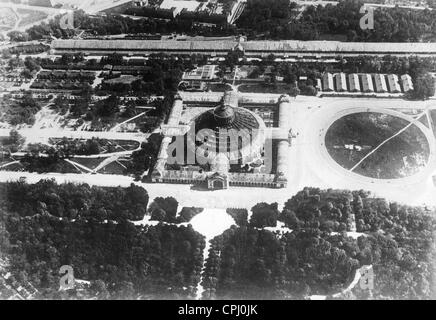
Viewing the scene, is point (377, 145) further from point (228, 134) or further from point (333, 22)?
point (333, 22)

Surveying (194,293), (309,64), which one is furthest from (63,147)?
(309,64)

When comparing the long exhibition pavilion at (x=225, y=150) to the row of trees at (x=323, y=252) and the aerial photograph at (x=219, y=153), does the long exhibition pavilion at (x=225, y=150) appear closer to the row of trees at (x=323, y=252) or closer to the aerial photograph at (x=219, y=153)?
the aerial photograph at (x=219, y=153)

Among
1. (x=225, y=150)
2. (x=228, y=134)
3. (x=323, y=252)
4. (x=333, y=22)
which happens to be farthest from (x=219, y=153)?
(x=333, y=22)

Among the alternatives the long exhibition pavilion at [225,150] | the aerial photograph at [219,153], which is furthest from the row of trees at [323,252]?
the long exhibition pavilion at [225,150]

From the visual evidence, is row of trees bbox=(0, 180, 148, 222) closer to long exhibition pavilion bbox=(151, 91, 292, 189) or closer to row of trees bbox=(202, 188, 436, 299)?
long exhibition pavilion bbox=(151, 91, 292, 189)

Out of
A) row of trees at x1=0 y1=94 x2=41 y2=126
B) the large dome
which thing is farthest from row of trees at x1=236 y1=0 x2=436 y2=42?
row of trees at x1=0 y1=94 x2=41 y2=126
